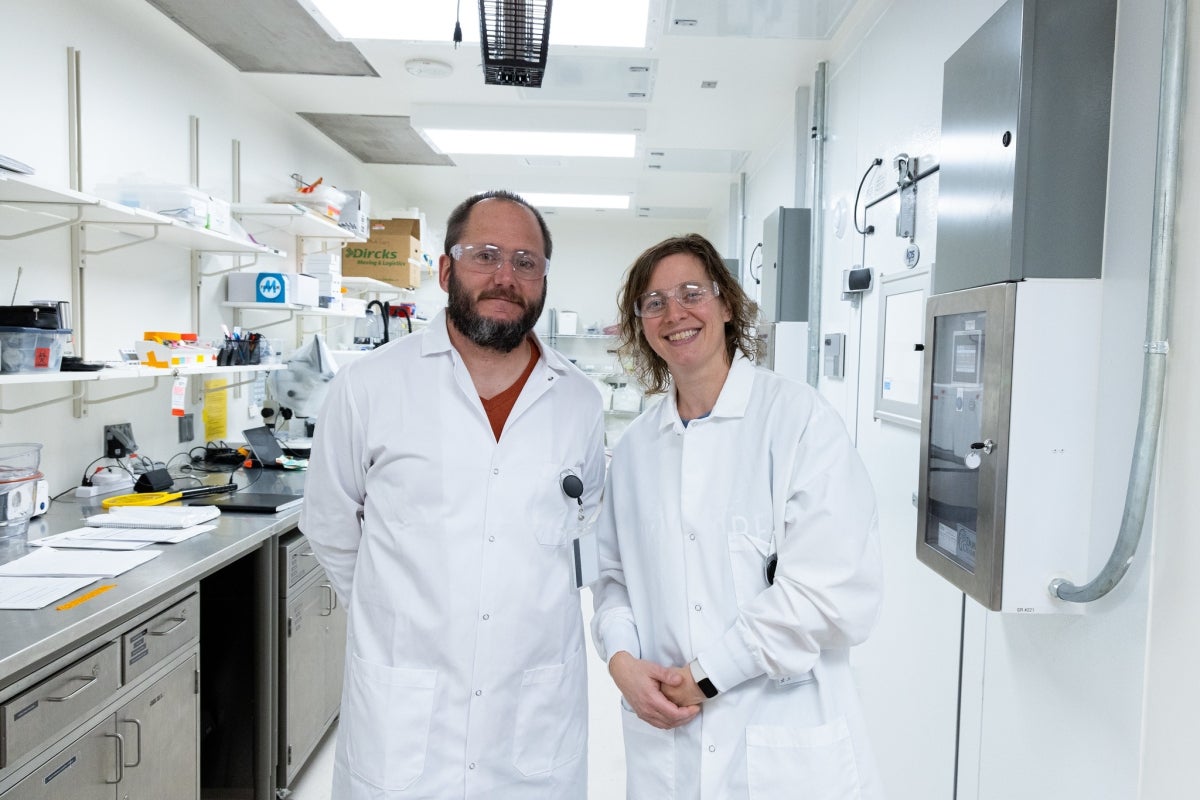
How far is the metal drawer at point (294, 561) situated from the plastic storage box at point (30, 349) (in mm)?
838

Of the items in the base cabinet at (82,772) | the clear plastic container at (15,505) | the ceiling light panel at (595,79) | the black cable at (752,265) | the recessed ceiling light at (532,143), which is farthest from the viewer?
the black cable at (752,265)

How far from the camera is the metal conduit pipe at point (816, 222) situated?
3283mm

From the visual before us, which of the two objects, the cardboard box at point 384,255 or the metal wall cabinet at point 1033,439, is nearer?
the metal wall cabinet at point 1033,439

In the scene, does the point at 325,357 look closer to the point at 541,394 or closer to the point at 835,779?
the point at 541,394

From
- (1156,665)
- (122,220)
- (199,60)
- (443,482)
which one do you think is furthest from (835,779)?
(199,60)

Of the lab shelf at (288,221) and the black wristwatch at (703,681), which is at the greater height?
the lab shelf at (288,221)

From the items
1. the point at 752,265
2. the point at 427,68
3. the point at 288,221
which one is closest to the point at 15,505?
the point at 288,221

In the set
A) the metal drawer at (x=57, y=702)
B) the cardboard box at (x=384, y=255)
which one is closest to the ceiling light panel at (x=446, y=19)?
the metal drawer at (x=57, y=702)

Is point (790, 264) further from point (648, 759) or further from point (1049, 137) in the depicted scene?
point (648, 759)

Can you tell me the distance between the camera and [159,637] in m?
1.78

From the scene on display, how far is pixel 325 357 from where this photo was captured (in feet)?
12.4

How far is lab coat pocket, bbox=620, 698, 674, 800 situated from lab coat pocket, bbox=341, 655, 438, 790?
1.31ft

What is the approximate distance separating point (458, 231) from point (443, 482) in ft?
1.89

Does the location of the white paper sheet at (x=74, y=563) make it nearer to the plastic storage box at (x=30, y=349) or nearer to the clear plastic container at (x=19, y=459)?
the clear plastic container at (x=19, y=459)
